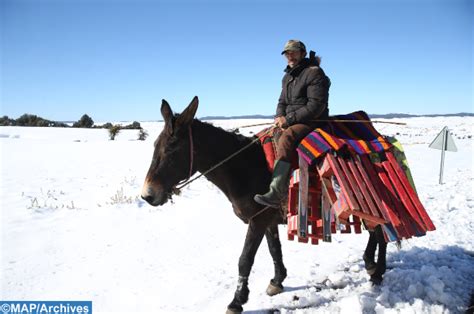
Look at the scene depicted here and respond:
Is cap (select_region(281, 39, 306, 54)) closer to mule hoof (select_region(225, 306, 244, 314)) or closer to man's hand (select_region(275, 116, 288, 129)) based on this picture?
man's hand (select_region(275, 116, 288, 129))

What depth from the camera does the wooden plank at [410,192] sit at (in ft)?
11.2

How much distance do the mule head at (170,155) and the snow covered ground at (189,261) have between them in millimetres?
1667

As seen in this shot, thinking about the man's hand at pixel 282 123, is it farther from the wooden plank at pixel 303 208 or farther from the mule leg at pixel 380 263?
the mule leg at pixel 380 263

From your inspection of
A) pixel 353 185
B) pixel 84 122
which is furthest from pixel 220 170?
pixel 84 122

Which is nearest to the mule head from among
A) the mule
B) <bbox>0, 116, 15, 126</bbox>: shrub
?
the mule

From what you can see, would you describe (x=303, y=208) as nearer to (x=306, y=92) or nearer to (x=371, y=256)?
(x=306, y=92)

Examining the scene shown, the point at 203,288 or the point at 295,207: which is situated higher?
the point at 295,207

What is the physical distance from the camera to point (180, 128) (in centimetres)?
331

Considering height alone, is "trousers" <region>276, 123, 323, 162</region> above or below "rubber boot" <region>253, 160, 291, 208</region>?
above

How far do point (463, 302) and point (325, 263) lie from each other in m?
1.78

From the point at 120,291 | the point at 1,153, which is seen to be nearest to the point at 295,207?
the point at 120,291

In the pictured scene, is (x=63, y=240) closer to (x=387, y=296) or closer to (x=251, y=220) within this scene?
(x=251, y=220)

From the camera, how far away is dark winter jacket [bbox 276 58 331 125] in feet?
11.9

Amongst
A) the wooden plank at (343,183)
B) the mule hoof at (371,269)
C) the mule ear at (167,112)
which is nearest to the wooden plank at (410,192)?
the wooden plank at (343,183)
